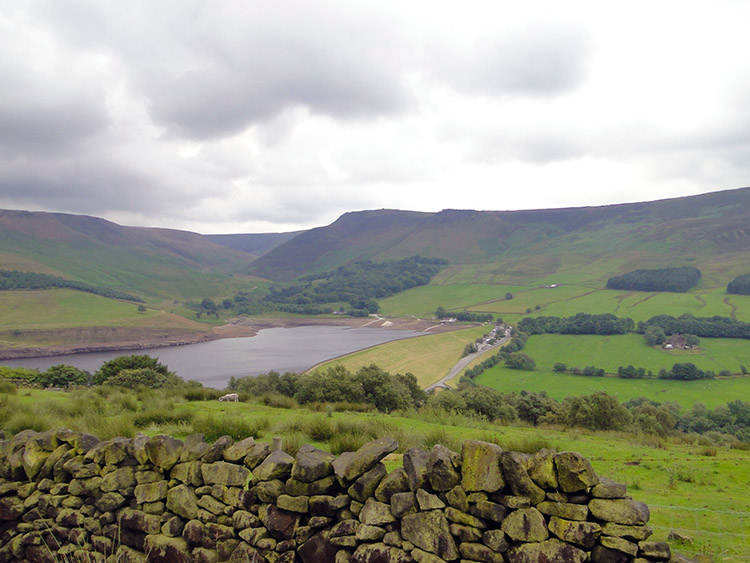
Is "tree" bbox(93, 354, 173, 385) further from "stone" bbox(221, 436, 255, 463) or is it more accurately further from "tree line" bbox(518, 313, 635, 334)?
"tree line" bbox(518, 313, 635, 334)

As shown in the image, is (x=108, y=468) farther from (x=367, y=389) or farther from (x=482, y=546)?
(x=367, y=389)

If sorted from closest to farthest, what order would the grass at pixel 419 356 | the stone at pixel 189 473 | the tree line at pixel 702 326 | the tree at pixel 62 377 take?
the stone at pixel 189 473
the tree at pixel 62 377
the grass at pixel 419 356
the tree line at pixel 702 326

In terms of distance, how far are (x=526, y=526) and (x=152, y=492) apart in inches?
206

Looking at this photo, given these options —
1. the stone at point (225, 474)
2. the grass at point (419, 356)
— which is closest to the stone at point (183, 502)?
the stone at point (225, 474)

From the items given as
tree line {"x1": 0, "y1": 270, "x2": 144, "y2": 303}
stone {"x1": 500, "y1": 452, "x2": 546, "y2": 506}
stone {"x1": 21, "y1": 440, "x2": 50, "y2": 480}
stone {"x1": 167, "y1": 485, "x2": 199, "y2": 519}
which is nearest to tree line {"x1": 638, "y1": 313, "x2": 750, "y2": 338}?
stone {"x1": 500, "y1": 452, "x2": 546, "y2": 506}

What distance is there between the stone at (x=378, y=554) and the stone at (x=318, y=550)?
1.21 ft

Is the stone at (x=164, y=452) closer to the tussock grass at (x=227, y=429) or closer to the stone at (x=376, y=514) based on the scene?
the tussock grass at (x=227, y=429)

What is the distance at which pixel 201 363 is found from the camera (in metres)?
84.9

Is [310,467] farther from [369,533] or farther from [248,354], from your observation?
[248,354]

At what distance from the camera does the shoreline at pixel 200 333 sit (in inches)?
3637

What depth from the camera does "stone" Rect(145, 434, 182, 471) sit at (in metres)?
6.36

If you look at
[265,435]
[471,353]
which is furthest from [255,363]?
[265,435]

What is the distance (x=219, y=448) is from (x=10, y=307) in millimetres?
146683

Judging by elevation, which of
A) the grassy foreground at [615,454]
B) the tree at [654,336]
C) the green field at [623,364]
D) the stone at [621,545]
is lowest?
the green field at [623,364]
